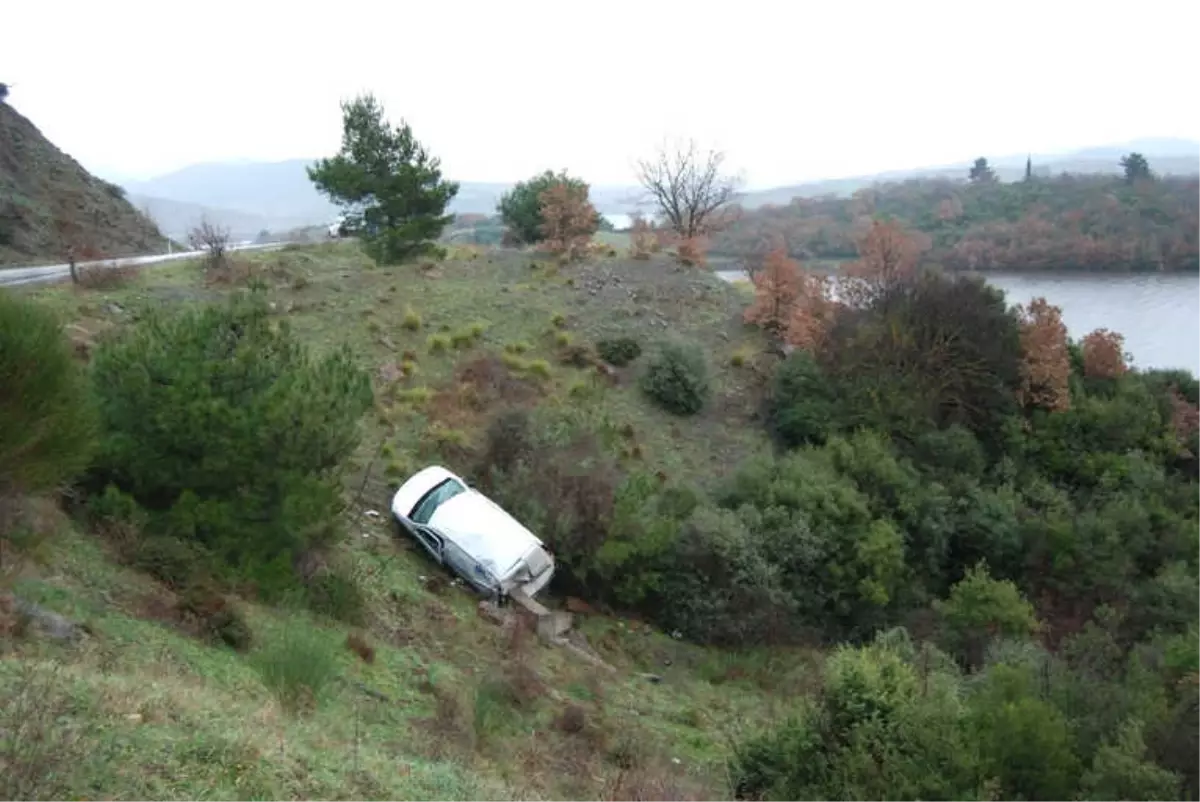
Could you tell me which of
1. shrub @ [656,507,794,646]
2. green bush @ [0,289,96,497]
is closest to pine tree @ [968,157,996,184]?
shrub @ [656,507,794,646]

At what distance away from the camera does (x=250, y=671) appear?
7637 millimetres

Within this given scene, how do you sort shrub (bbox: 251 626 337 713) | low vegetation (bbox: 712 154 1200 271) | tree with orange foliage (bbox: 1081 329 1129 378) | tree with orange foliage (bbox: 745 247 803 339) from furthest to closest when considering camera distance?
low vegetation (bbox: 712 154 1200 271)
tree with orange foliage (bbox: 745 247 803 339)
tree with orange foliage (bbox: 1081 329 1129 378)
shrub (bbox: 251 626 337 713)

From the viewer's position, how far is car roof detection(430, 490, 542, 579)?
41.2ft

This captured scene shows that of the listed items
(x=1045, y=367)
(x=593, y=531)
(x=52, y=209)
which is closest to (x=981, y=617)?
(x=593, y=531)

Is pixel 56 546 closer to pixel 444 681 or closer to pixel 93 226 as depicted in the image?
pixel 444 681

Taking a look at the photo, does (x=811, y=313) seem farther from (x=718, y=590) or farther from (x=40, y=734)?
(x=40, y=734)

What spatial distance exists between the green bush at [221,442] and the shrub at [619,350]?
11.7 metres

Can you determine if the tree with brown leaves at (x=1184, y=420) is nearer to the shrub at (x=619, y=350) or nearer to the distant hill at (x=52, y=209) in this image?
the shrub at (x=619, y=350)

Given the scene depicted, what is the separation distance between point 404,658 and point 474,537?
302cm

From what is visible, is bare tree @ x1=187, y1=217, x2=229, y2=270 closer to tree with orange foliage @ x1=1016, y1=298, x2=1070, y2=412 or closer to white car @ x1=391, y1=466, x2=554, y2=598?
white car @ x1=391, y1=466, x2=554, y2=598

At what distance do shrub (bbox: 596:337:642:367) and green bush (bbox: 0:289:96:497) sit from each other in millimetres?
14221

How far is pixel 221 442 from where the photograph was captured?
9.52 meters

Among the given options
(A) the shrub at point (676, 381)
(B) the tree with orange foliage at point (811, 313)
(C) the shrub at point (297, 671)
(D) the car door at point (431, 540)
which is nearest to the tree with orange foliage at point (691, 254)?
(B) the tree with orange foliage at point (811, 313)

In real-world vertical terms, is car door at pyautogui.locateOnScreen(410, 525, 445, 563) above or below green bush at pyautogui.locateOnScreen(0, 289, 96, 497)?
below
